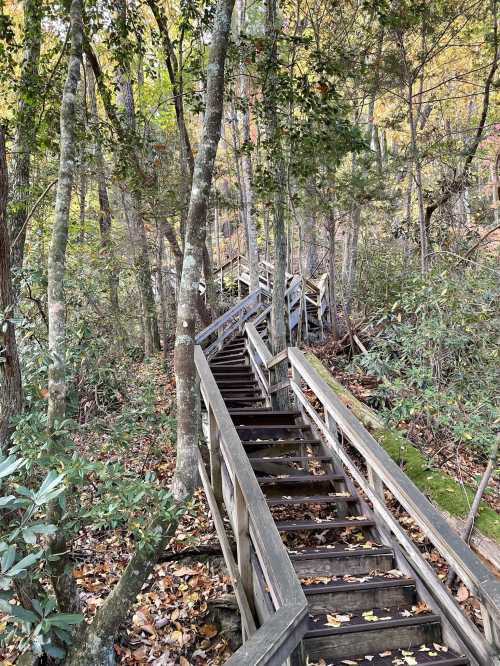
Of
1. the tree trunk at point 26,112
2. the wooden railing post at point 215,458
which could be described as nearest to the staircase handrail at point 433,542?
the wooden railing post at point 215,458

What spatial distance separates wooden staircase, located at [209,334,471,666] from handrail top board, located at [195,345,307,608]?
420 millimetres

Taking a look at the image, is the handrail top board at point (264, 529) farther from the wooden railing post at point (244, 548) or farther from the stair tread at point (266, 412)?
the stair tread at point (266, 412)

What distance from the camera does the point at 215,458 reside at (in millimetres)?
→ 4961

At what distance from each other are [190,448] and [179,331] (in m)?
1.00

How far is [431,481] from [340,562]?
2176 mm

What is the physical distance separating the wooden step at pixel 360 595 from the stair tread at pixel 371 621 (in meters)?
0.04

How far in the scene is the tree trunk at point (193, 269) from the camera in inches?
148

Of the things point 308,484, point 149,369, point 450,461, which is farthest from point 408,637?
point 149,369

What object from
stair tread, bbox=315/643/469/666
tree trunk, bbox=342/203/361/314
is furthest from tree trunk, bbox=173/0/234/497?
tree trunk, bbox=342/203/361/314

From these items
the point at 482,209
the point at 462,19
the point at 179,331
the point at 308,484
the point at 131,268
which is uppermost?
the point at 462,19

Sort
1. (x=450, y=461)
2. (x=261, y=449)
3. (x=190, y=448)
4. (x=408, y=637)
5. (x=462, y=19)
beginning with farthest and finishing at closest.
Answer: (x=462, y=19) → (x=450, y=461) → (x=261, y=449) → (x=190, y=448) → (x=408, y=637)

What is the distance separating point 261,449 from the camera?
560cm

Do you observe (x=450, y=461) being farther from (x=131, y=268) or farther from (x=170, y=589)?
(x=131, y=268)

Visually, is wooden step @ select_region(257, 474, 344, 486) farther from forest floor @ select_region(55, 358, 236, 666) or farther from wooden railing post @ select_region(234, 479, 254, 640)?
wooden railing post @ select_region(234, 479, 254, 640)
